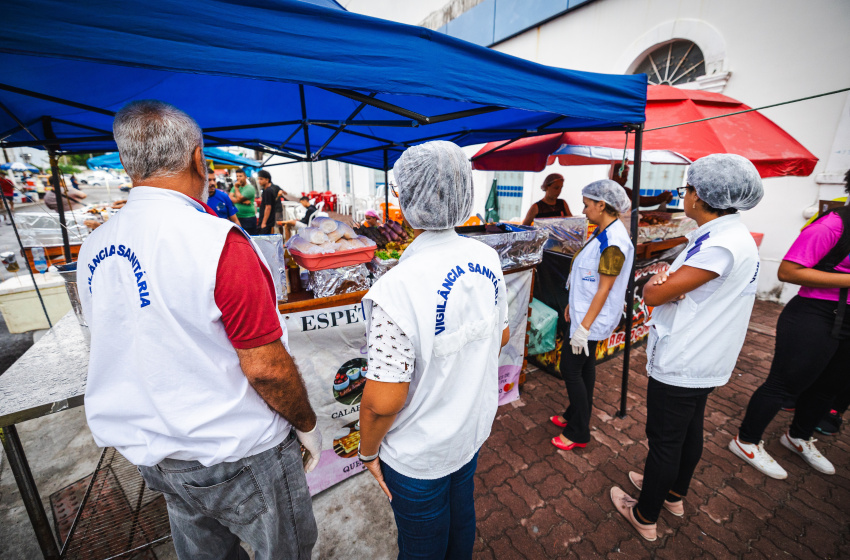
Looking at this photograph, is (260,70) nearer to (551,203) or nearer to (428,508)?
(428,508)

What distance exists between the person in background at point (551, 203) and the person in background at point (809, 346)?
2469 mm

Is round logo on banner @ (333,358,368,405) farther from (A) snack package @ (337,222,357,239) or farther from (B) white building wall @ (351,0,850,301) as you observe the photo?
(B) white building wall @ (351,0,850,301)

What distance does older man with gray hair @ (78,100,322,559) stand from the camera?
984mm

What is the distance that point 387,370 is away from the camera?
3.50ft

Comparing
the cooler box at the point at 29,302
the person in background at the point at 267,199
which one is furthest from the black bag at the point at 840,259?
the person in background at the point at 267,199

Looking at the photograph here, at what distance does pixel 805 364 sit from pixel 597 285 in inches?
56.3

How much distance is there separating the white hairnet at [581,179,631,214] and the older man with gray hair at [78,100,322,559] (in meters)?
2.21

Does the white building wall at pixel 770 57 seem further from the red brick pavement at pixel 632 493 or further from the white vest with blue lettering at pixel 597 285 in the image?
the white vest with blue lettering at pixel 597 285

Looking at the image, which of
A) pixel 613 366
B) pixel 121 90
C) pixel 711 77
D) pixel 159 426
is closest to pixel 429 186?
pixel 159 426

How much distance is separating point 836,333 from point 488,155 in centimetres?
389

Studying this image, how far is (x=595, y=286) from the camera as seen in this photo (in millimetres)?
2395

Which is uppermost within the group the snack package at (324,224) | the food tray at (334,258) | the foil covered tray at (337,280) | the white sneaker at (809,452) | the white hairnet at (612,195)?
Result: the white hairnet at (612,195)

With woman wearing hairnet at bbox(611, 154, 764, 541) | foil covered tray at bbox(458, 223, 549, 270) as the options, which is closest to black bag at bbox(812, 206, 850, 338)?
woman wearing hairnet at bbox(611, 154, 764, 541)

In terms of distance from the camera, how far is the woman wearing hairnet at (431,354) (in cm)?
106
